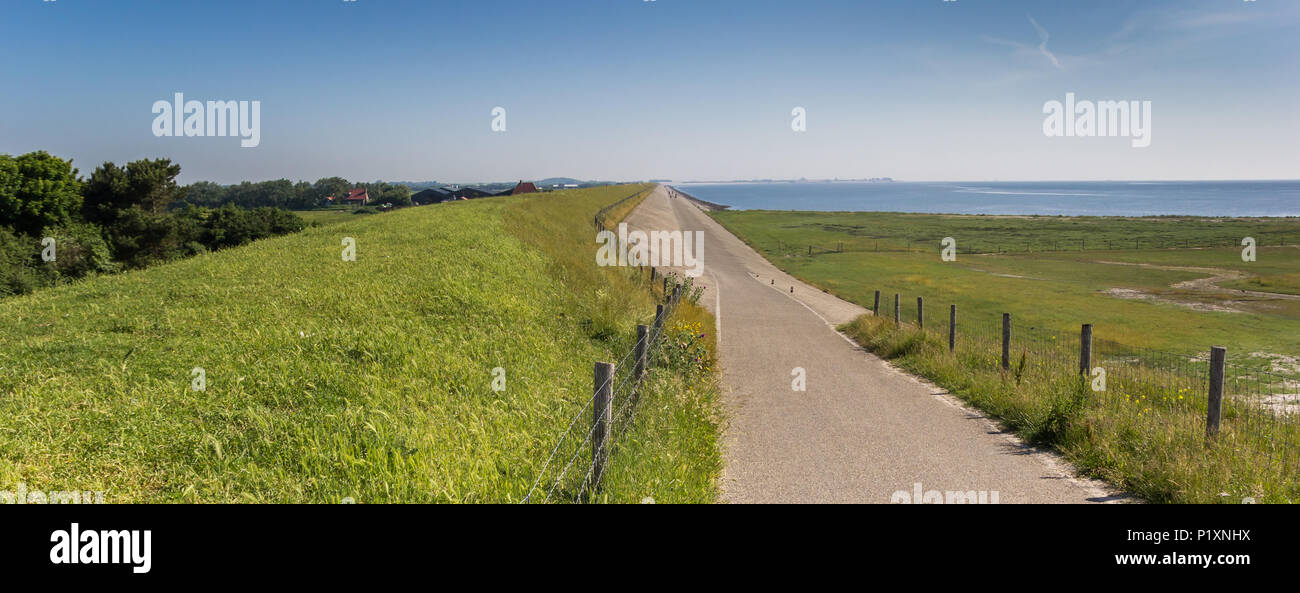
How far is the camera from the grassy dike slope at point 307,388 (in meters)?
5.31

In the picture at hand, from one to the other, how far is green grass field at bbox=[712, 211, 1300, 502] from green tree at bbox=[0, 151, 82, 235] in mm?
51242

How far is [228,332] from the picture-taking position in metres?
9.32

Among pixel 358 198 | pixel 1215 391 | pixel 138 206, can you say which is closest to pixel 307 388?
pixel 1215 391

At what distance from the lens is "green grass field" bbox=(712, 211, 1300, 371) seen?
29.6 meters

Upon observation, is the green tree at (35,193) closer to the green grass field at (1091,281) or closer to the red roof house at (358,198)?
the green grass field at (1091,281)

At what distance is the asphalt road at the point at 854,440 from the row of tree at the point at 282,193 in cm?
12313

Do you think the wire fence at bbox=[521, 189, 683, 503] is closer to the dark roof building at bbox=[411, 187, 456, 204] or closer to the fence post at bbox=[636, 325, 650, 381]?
the fence post at bbox=[636, 325, 650, 381]

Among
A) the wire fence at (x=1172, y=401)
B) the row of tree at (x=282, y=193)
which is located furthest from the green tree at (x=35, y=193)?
the row of tree at (x=282, y=193)

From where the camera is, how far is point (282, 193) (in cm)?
14988

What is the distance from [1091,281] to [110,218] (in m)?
70.8
